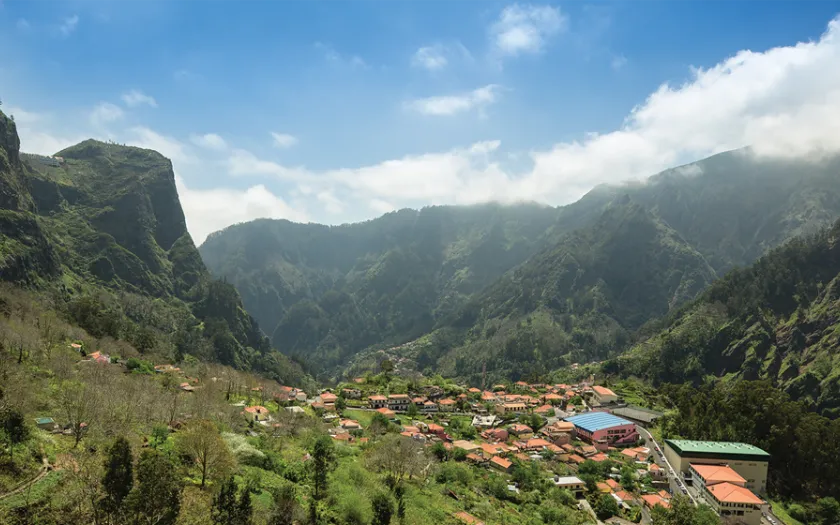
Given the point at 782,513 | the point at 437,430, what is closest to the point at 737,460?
the point at 782,513

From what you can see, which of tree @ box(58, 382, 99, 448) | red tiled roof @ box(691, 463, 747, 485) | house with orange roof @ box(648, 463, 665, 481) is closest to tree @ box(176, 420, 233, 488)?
tree @ box(58, 382, 99, 448)

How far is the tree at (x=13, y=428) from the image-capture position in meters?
20.4

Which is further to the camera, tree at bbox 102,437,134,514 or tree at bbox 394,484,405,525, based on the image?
tree at bbox 394,484,405,525

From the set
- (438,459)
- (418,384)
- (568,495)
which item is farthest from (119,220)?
(568,495)

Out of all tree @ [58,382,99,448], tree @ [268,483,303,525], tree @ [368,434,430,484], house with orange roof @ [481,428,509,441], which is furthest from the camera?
house with orange roof @ [481,428,509,441]

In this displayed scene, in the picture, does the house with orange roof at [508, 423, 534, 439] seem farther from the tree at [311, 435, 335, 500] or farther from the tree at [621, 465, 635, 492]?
the tree at [311, 435, 335, 500]

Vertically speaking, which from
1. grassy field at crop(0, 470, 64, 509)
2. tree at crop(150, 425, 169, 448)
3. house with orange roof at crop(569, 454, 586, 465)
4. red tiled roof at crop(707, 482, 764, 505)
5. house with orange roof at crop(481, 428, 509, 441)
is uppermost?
grassy field at crop(0, 470, 64, 509)

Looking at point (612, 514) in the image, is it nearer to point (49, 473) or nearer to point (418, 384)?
point (49, 473)

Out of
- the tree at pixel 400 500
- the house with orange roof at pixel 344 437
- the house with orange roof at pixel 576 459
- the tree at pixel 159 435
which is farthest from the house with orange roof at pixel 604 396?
the tree at pixel 159 435

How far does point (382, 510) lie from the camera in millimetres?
26312

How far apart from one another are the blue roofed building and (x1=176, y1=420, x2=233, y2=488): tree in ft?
181

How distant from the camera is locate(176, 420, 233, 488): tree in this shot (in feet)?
78.9

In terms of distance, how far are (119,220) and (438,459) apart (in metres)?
175

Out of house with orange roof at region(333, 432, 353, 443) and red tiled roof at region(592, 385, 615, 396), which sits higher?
house with orange roof at region(333, 432, 353, 443)
